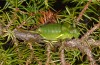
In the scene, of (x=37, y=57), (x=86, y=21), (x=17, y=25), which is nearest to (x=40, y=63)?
(x=37, y=57)

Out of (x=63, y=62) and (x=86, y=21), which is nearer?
(x=63, y=62)

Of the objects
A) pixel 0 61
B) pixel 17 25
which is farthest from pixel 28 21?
pixel 0 61

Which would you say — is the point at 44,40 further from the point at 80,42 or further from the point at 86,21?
the point at 86,21

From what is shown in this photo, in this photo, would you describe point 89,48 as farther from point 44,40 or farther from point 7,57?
point 7,57

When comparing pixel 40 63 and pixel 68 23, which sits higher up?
pixel 68 23

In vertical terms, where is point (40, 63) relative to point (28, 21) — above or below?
below

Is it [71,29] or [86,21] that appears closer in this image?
[71,29]
